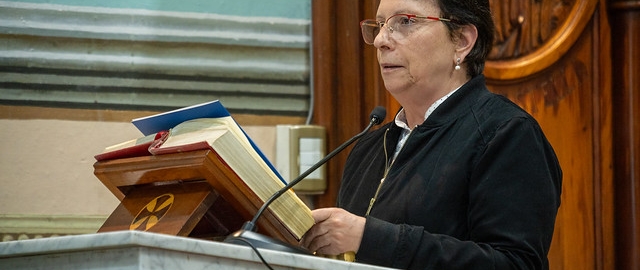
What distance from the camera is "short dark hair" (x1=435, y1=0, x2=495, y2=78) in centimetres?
193

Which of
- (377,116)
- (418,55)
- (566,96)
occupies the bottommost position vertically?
(566,96)

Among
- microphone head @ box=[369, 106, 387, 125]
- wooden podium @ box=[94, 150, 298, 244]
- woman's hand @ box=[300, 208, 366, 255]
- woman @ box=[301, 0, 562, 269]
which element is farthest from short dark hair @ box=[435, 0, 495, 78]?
wooden podium @ box=[94, 150, 298, 244]

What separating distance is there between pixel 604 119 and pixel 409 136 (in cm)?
127

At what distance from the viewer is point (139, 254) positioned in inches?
46.9

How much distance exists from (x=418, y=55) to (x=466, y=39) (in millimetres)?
116

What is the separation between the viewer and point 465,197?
172 cm

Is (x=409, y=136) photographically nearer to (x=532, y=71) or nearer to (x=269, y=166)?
(x=269, y=166)

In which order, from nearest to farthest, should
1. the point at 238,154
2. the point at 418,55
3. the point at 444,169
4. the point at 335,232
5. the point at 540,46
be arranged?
the point at 238,154
the point at 335,232
the point at 444,169
the point at 418,55
the point at 540,46

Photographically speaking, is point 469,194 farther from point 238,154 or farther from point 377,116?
point 238,154

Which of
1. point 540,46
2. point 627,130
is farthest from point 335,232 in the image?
point 627,130

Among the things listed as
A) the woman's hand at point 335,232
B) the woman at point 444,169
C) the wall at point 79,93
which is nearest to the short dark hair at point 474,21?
the woman at point 444,169

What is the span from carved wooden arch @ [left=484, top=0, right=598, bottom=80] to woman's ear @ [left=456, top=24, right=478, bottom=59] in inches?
34.2

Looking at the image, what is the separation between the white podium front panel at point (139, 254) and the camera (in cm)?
119

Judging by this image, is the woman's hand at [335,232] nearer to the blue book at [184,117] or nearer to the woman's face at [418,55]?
the blue book at [184,117]
